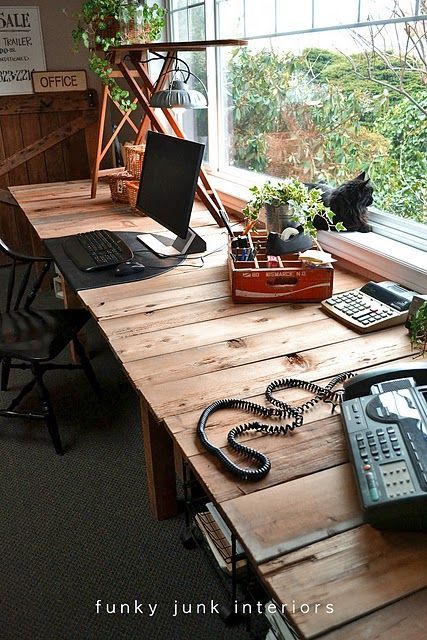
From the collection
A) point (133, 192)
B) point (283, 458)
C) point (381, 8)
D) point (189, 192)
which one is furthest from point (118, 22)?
point (283, 458)

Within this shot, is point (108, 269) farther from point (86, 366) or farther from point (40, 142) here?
A: point (40, 142)

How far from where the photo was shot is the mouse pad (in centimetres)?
214

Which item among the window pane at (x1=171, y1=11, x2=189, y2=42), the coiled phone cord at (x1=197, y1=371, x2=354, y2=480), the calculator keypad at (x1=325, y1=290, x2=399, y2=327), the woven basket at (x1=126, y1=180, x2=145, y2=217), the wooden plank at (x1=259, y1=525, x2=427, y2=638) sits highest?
the window pane at (x1=171, y1=11, x2=189, y2=42)

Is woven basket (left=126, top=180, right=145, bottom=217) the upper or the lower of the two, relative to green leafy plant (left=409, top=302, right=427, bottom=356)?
upper

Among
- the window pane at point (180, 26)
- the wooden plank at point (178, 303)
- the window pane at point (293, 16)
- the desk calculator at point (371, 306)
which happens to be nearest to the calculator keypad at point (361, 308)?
the desk calculator at point (371, 306)

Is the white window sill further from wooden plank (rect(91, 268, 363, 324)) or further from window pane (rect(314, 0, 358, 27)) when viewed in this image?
window pane (rect(314, 0, 358, 27))

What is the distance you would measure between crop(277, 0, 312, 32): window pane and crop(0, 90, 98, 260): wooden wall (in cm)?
216

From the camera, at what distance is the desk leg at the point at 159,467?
1790 mm

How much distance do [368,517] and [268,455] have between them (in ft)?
0.86

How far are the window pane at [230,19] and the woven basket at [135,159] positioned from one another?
2.42ft

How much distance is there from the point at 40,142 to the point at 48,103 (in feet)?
0.93

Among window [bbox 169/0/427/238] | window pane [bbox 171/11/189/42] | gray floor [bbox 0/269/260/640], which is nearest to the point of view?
gray floor [bbox 0/269/260/640]

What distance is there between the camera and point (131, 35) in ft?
9.75

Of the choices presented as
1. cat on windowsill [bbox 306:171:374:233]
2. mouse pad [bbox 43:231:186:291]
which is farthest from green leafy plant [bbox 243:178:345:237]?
mouse pad [bbox 43:231:186:291]
